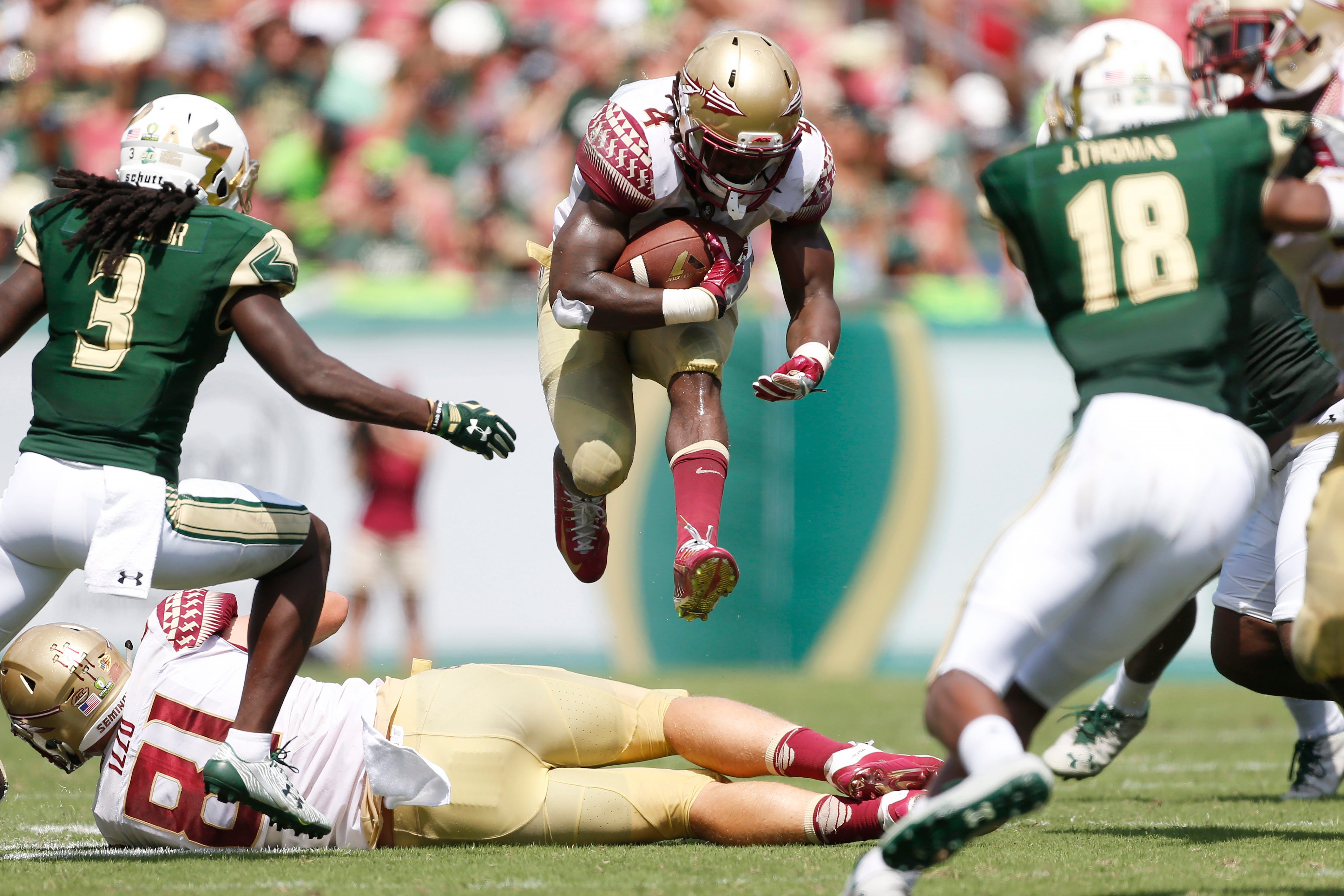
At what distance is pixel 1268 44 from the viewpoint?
12.5ft

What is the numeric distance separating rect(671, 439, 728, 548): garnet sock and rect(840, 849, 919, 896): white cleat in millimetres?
1565

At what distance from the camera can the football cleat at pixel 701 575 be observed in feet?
13.5

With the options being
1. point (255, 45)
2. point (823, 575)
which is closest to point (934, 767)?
point (823, 575)

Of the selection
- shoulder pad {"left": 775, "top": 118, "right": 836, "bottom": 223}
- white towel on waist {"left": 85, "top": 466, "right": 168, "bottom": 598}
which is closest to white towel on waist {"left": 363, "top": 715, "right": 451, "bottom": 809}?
white towel on waist {"left": 85, "top": 466, "right": 168, "bottom": 598}

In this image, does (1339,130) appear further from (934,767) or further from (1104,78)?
(934,767)

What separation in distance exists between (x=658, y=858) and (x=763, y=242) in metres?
6.62

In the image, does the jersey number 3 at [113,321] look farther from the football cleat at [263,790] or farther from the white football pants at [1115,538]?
the white football pants at [1115,538]

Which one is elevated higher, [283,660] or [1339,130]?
[1339,130]

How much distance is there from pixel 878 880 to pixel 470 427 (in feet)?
5.14

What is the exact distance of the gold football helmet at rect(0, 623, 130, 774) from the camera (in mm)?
3752

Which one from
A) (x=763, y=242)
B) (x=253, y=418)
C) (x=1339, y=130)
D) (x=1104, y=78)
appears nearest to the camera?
(x=1104, y=78)

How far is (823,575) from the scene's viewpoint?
891 centimetres

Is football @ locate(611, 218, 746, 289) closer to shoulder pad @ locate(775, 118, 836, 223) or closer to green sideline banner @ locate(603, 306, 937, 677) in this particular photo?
shoulder pad @ locate(775, 118, 836, 223)

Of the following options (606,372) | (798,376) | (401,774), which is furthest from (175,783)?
(798,376)
